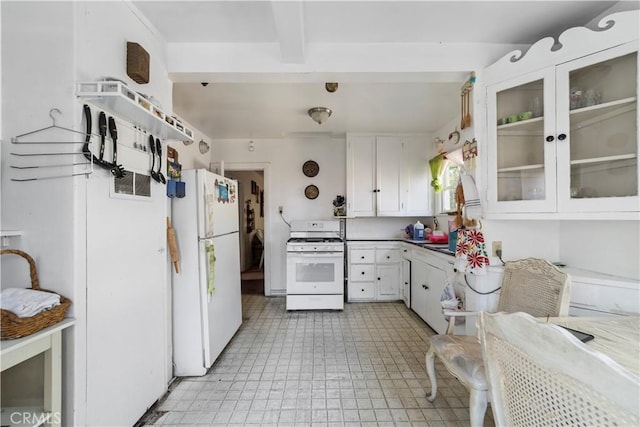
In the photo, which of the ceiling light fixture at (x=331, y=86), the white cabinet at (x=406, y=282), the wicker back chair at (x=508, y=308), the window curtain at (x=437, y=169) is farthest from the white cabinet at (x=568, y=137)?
the white cabinet at (x=406, y=282)

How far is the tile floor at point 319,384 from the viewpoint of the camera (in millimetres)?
1652

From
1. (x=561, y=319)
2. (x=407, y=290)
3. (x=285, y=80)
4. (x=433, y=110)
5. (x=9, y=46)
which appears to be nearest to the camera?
(x=9, y=46)

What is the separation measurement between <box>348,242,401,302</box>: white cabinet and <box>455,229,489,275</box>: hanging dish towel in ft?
6.36

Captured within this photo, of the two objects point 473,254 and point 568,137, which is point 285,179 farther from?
point 568,137

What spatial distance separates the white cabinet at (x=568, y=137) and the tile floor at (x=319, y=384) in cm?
133

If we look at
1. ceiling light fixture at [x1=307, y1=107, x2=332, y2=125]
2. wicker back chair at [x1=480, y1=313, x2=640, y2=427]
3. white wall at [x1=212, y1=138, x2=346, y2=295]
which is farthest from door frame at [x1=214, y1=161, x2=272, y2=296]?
wicker back chair at [x1=480, y1=313, x2=640, y2=427]

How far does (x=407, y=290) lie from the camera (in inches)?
142

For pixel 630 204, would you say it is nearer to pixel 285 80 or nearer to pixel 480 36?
pixel 480 36

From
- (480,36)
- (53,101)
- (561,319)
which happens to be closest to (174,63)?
(53,101)

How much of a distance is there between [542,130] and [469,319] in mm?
1330

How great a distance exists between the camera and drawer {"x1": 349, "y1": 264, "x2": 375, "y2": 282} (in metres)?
3.86

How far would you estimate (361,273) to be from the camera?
12.7 ft

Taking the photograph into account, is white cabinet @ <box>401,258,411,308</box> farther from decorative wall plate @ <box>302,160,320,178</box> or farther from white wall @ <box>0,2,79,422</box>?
white wall @ <box>0,2,79,422</box>

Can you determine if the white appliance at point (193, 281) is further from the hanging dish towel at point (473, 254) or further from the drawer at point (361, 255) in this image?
the drawer at point (361, 255)
